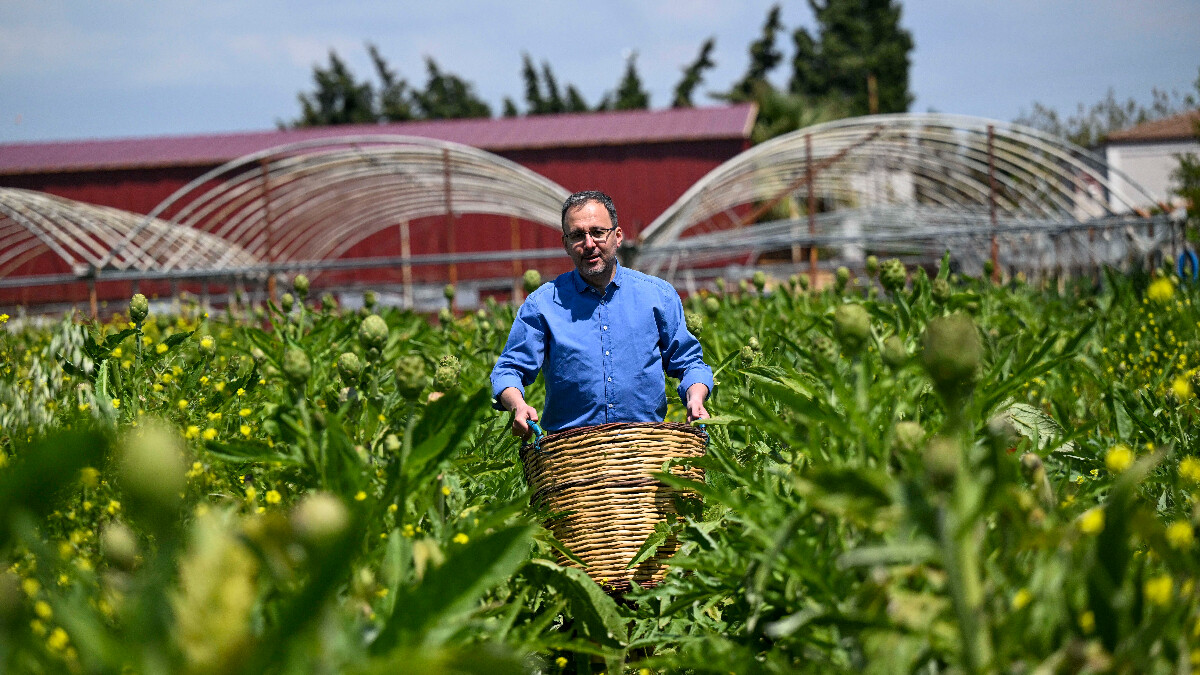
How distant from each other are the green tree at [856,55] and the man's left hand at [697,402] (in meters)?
45.7

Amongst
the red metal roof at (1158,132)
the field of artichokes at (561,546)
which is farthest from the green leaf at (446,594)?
the red metal roof at (1158,132)

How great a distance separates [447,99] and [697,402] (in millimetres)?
55008

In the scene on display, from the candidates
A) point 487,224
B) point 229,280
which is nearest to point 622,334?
point 229,280

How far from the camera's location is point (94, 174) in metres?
27.6

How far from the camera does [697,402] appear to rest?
348 centimetres

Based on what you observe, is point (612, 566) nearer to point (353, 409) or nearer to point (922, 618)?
point (353, 409)

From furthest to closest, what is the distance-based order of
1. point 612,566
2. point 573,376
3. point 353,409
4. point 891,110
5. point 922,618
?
point 891,110
point 573,376
point 612,566
point 353,409
point 922,618

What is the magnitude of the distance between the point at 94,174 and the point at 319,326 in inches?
1042

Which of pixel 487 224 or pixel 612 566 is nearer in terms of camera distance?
pixel 612 566

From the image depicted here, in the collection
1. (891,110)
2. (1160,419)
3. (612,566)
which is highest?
(891,110)

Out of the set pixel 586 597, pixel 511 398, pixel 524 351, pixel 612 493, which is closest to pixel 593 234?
pixel 524 351

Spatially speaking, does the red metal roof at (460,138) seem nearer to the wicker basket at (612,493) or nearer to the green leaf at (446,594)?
the wicker basket at (612,493)

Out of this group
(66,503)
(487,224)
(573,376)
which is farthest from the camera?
(487,224)

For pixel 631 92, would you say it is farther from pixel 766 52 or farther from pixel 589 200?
pixel 589 200
